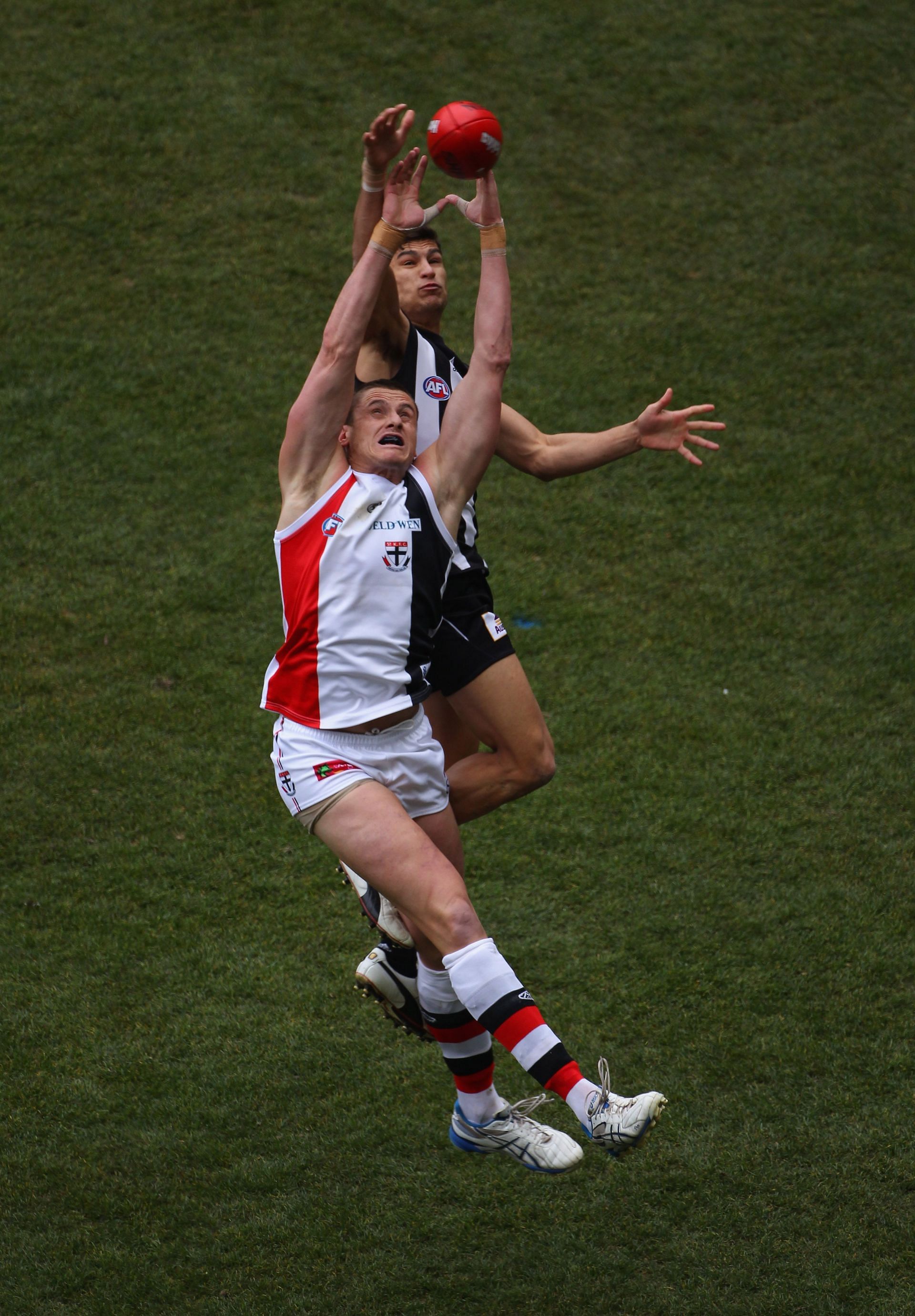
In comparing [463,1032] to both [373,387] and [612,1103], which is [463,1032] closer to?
[612,1103]

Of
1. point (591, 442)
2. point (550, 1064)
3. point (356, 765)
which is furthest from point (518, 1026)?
point (591, 442)

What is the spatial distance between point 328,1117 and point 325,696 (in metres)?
2.70

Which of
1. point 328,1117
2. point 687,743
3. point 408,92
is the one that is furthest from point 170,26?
point 328,1117

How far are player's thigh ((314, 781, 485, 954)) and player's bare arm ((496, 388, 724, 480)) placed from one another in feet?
6.57

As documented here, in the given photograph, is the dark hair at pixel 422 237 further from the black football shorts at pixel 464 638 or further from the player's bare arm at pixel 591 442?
the black football shorts at pixel 464 638

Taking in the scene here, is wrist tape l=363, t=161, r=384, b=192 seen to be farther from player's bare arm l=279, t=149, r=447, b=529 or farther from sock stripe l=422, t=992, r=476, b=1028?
sock stripe l=422, t=992, r=476, b=1028

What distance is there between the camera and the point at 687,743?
8930 millimetres

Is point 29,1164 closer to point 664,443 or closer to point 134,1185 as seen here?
point 134,1185

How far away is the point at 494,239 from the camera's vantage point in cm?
512

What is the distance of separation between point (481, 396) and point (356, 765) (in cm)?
144

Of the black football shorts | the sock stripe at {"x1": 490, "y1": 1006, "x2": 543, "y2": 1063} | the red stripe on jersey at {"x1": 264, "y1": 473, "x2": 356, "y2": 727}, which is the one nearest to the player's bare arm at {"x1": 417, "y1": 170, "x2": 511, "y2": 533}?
the red stripe on jersey at {"x1": 264, "y1": 473, "x2": 356, "y2": 727}

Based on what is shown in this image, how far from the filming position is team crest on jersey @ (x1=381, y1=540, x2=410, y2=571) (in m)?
5.00

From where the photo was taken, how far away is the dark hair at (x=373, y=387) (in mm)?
5211

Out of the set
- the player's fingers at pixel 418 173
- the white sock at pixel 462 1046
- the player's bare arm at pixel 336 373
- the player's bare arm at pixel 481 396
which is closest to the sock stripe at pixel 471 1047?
the white sock at pixel 462 1046
